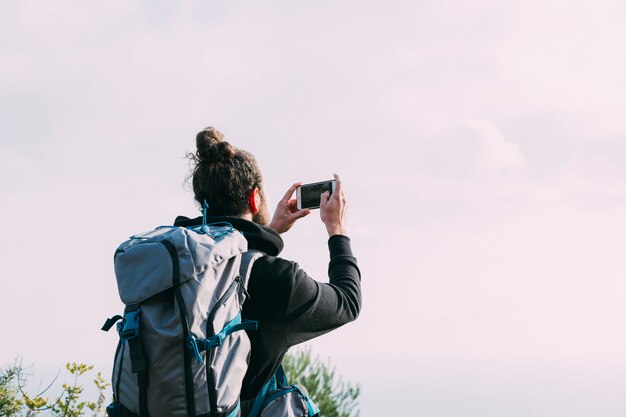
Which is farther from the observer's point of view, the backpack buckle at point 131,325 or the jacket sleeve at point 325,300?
the jacket sleeve at point 325,300

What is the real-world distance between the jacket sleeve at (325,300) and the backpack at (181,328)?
0.16 metres

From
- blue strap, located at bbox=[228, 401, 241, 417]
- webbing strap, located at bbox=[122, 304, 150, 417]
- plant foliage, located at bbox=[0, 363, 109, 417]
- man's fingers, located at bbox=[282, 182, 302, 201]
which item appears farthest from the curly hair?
plant foliage, located at bbox=[0, 363, 109, 417]

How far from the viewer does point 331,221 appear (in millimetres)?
3004

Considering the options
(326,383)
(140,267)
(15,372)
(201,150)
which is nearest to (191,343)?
(140,267)

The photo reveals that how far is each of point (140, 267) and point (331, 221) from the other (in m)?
0.88

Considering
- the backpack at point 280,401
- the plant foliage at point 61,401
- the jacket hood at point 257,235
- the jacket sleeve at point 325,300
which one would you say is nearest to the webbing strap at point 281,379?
the backpack at point 280,401

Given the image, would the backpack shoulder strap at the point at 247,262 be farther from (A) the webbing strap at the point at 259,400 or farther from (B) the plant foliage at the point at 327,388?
(B) the plant foliage at the point at 327,388

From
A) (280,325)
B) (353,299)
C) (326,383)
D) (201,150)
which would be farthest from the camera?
(326,383)

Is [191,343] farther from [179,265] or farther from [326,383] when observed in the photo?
[326,383]

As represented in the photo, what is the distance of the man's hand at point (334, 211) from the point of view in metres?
2.98

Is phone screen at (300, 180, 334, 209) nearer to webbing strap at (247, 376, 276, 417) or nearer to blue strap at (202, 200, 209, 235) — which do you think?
blue strap at (202, 200, 209, 235)

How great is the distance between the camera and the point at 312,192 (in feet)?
10.7

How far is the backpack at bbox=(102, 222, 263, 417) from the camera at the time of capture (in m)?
2.31

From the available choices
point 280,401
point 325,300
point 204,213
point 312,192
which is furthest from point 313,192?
point 280,401
